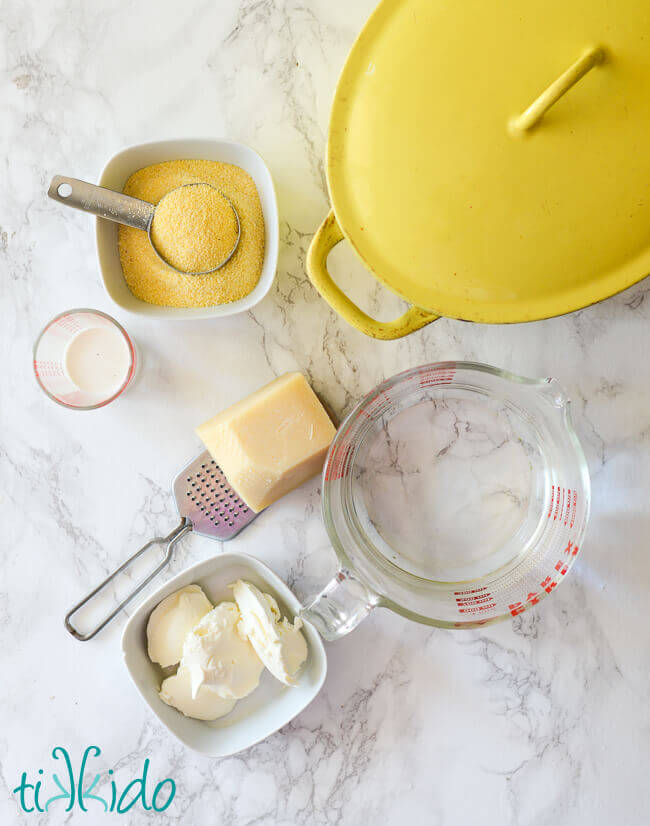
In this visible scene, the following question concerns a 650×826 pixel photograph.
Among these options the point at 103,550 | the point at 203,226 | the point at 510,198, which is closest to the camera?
the point at 510,198

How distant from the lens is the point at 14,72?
84 centimetres

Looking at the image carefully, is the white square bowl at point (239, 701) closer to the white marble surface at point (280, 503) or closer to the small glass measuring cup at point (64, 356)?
the white marble surface at point (280, 503)

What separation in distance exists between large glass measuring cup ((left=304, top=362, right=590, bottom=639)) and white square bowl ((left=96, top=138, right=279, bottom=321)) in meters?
0.20

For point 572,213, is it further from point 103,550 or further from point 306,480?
point 103,550

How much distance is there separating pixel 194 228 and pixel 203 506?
0.33 m

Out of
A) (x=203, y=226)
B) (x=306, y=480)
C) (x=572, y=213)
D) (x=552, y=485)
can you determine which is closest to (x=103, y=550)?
(x=306, y=480)

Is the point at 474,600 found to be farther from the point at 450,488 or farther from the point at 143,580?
the point at 143,580

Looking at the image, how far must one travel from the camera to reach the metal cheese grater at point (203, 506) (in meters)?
0.81

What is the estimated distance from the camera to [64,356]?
84 centimetres

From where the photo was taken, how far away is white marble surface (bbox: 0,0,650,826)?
0.79 metres

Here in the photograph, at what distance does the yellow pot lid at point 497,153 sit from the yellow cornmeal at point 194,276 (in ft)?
0.71

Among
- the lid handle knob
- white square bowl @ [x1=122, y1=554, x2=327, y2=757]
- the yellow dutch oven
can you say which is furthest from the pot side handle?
white square bowl @ [x1=122, y1=554, x2=327, y2=757]

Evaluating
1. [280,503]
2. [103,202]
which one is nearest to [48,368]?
[103,202]

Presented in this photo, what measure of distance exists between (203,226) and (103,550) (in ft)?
1.41
